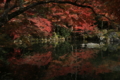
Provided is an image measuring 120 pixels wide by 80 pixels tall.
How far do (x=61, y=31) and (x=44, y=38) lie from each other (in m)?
3.49

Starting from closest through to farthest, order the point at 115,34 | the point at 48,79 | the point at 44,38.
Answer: the point at 48,79 < the point at 115,34 < the point at 44,38

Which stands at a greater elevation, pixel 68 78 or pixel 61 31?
pixel 61 31

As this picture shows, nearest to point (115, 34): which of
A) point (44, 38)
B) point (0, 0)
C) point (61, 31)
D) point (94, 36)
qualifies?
point (94, 36)

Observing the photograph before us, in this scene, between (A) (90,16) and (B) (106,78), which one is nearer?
(B) (106,78)

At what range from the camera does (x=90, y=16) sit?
6734mm

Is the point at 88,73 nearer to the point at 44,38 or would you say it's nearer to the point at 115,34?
the point at 115,34

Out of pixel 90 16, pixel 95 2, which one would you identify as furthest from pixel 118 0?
pixel 90 16

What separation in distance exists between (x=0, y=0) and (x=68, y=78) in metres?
4.69

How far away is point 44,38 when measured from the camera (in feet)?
90.3

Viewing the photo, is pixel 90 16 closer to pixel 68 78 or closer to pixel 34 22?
pixel 68 78

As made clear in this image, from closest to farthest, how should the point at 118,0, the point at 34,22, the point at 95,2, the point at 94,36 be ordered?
the point at 118,0 → the point at 95,2 → the point at 34,22 → the point at 94,36

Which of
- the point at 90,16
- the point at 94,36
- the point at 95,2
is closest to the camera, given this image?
the point at 95,2

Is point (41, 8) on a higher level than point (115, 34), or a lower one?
higher

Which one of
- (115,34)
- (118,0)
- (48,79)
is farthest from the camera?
(115,34)
